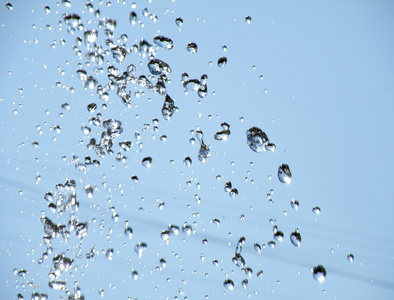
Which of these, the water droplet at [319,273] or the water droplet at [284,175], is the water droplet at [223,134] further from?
the water droplet at [319,273]

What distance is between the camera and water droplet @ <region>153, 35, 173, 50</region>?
176cm

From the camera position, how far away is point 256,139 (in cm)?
188

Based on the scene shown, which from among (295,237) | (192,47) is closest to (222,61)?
(192,47)

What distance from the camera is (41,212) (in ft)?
8.11

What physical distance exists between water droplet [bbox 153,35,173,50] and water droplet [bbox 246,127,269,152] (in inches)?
24.7

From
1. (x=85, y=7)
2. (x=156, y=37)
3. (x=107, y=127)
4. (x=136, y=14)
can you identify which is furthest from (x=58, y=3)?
(x=107, y=127)

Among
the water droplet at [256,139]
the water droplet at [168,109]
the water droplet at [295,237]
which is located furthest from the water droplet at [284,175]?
the water droplet at [168,109]

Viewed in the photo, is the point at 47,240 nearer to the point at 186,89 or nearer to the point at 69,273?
the point at 69,273

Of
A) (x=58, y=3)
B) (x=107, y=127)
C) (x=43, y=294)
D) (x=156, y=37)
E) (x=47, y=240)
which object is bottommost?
(x=43, y=294)

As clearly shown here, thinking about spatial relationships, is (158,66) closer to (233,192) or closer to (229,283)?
(233,192)

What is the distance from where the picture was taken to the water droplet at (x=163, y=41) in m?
1.76

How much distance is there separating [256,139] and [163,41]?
716 mm

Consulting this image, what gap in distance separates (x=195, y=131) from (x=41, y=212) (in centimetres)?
136

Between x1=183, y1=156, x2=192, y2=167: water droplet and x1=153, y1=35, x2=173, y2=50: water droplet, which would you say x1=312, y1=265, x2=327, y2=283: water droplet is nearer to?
x1=183, y1=156, x2=192, y2=167: water droplet
